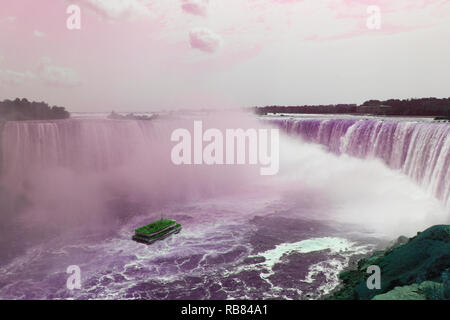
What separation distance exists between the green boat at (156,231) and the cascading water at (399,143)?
1758 cm

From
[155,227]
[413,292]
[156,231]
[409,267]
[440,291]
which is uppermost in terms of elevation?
[440,291]

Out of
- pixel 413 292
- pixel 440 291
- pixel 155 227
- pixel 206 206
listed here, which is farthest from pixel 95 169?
pixel 440 291

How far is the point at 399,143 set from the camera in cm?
2638

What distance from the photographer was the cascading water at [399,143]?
2044cm

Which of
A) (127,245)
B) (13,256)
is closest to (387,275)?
(127,245)

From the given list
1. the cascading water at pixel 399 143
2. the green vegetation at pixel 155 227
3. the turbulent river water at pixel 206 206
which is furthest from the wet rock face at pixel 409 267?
the green vegetation at pixel 155 227

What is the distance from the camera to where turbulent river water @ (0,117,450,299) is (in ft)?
47.2

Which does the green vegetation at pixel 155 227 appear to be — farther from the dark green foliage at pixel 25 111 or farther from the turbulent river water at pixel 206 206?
the dark green foliage at pixel 25 111

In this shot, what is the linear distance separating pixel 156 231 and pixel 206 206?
8.01 meters

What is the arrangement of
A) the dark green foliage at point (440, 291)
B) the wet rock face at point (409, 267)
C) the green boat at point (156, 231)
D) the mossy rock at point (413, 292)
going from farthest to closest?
the green boat at point (156, 231), the wet rock face at point (409, 267), the mossy rock at point (413, 292), the dark green foliage at point (440, 291)

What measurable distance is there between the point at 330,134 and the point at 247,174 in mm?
11458

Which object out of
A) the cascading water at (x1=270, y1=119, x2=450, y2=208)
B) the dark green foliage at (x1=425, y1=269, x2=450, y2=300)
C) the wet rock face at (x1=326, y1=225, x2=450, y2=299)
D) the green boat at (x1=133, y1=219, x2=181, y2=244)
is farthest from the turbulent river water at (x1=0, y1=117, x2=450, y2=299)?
the dark green foliage at (x1=425, y1=269, x2=450, y2=300)

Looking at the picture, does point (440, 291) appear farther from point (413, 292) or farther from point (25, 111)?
point (25, 111)

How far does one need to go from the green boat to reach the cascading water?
1758 centimetres
